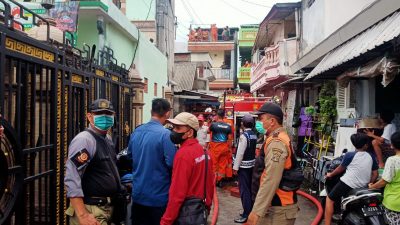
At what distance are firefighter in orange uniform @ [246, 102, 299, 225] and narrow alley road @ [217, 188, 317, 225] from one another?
11.7 ft

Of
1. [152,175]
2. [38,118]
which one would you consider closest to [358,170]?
[152,175]

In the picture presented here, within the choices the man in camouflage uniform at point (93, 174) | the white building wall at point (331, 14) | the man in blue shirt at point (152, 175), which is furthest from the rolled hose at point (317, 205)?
the white building wall at point (331, 14)

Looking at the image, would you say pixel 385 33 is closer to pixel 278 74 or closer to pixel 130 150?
pixel 130 150

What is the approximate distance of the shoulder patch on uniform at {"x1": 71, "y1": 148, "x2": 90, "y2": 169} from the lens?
11.9 feet

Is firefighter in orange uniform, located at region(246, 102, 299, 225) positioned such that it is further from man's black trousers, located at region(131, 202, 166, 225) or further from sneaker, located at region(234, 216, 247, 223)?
sneaker, located at region(234, 216, 247, 223)

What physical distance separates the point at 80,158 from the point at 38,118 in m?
1.89

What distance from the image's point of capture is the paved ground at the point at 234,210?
7.54 meters

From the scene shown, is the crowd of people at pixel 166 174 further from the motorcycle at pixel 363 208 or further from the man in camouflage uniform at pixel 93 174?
the motorcycle at pixel 363 208

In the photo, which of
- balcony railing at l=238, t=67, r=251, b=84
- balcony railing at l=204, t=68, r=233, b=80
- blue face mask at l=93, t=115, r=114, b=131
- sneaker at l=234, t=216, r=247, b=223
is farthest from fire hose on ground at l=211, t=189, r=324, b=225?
balcony railing at l=204, t=68, r=233, b=80

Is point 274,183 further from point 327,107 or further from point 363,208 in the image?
point 327,107

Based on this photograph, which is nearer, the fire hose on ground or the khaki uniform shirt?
the khaki uniform shirt

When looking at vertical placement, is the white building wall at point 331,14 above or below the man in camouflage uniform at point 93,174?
above

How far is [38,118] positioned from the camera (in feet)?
17.1

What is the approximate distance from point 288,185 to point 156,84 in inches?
550
